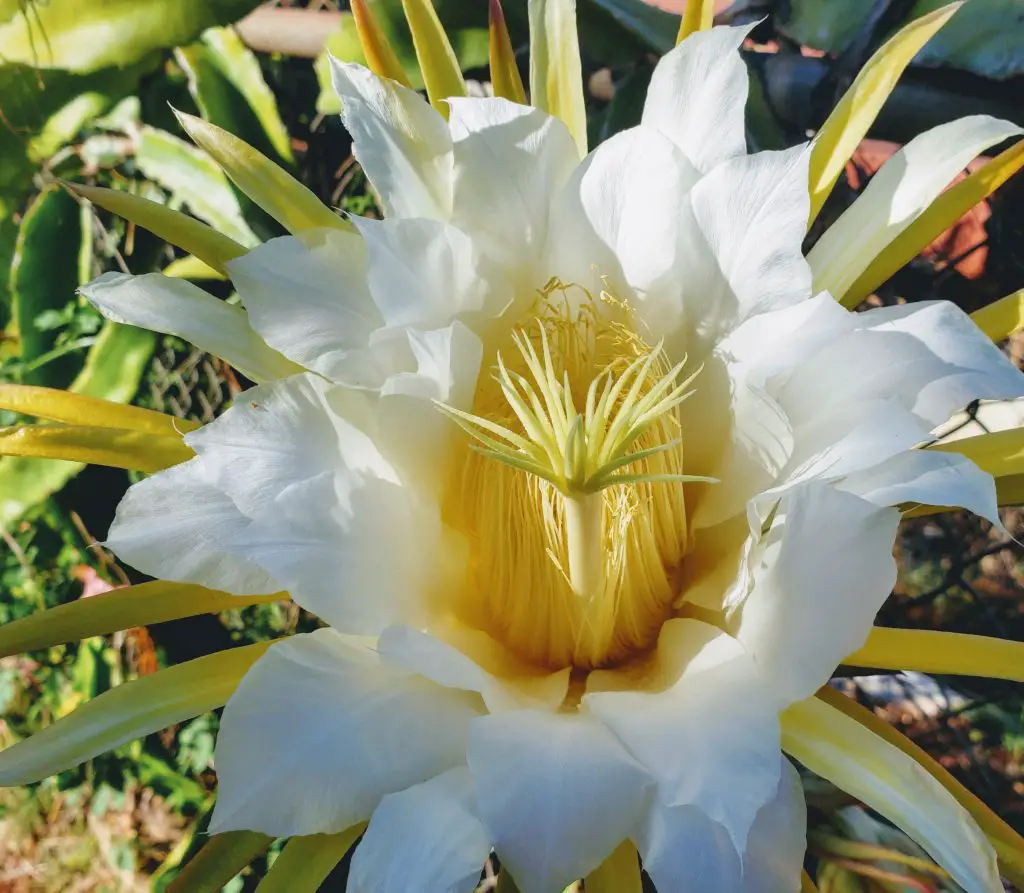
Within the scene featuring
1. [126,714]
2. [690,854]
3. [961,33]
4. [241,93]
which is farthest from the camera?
[241,93]

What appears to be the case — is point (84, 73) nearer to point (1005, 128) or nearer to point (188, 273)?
point (188, 273)

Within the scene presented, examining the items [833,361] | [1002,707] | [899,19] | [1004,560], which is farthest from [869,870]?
[1004,560]

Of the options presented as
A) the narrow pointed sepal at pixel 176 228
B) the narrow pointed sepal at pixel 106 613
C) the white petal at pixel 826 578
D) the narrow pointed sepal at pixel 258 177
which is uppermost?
the narrow pointed sepal at pixel 258 177

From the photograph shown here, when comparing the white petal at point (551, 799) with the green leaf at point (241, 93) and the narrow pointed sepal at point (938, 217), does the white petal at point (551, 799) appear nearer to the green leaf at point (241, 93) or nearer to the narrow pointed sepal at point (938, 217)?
the narrow pointed sepal at point (938, 217)

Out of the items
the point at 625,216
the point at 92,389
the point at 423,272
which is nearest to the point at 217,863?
the point at 423,272

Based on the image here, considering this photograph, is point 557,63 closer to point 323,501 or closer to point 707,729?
point 323,501

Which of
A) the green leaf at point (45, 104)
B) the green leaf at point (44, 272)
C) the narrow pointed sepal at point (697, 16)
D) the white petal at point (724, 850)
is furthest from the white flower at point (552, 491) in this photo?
the green leaf at point (44, 272)

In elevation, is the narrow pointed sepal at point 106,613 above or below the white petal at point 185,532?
below
